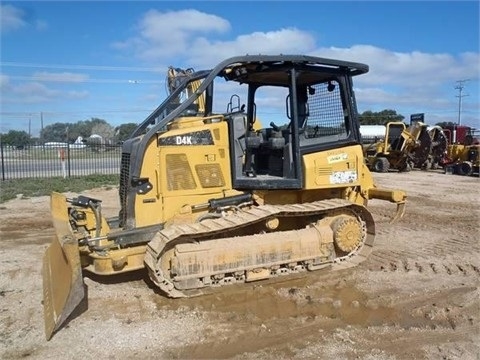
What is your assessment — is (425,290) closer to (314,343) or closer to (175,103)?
(314,343)

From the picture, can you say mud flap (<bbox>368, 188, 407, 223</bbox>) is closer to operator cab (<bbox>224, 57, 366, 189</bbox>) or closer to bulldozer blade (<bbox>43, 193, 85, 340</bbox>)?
operator cab (<bbox>224, 57, 366, 189</bbox>)

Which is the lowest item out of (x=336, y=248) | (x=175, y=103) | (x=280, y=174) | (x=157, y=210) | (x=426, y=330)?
(x=426, y=330)

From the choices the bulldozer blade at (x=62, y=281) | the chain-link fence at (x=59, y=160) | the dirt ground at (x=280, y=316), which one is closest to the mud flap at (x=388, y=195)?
the dirt ground at (x=280, y=316)

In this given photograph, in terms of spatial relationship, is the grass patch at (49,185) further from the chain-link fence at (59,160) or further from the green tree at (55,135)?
the green tree at (55,135)

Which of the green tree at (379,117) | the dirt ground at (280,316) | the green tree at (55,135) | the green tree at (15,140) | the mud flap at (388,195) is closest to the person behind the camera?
the dirt ground at (280,316)

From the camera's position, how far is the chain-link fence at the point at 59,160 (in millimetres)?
21031

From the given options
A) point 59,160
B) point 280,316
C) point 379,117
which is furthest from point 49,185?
point 379,117

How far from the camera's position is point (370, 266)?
6.29m

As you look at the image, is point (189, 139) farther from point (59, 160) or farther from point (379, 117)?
point (379, 117)

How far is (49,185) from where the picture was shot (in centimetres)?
1538

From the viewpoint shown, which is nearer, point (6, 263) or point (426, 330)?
point (426, 330)

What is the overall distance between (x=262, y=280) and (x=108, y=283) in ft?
6.10

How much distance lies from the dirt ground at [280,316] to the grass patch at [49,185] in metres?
7.19

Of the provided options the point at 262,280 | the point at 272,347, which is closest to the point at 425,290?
the point at 262,280
